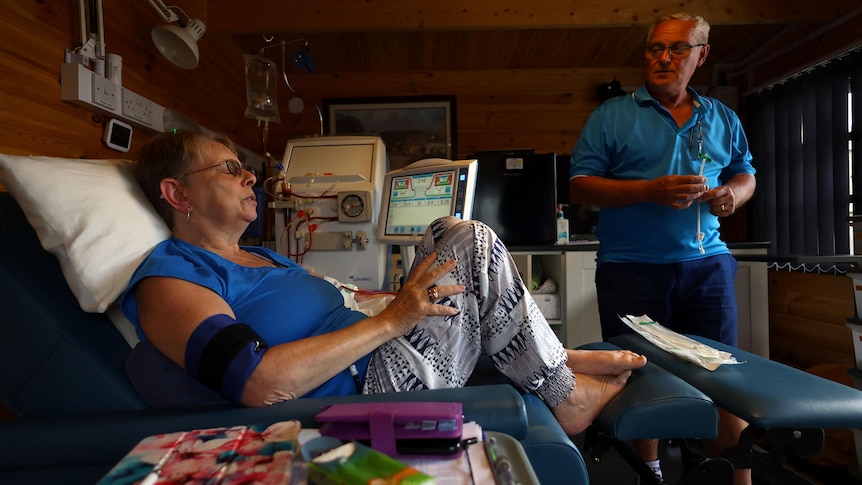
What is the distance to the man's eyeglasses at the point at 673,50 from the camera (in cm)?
140

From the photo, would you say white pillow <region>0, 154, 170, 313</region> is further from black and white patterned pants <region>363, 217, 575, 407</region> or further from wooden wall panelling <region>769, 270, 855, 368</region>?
wooden wall panelling <region>769, 270, 855, 368</region>

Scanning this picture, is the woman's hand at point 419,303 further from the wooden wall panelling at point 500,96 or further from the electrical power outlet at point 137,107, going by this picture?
the wooden wall panelling at point 500,96

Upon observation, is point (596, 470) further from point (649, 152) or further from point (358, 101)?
point (358, 101)

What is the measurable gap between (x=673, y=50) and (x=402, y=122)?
270cm

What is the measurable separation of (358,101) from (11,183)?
10.3ft

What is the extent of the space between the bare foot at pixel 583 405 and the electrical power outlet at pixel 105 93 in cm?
181

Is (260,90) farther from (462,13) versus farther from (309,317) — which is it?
(309,317)

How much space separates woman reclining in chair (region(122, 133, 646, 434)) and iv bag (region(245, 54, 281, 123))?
1385mm

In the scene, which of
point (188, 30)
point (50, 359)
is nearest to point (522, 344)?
point (50, 359)

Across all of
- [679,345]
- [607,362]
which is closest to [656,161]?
[679,345]

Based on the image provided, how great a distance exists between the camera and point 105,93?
1814 millimetres

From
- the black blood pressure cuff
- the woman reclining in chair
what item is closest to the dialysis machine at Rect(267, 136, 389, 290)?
the woman reclining in chair

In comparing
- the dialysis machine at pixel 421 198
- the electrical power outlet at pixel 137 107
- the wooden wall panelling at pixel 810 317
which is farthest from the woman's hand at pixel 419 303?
the wooden wall panelling at pixel 810 317

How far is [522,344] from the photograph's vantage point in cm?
104
